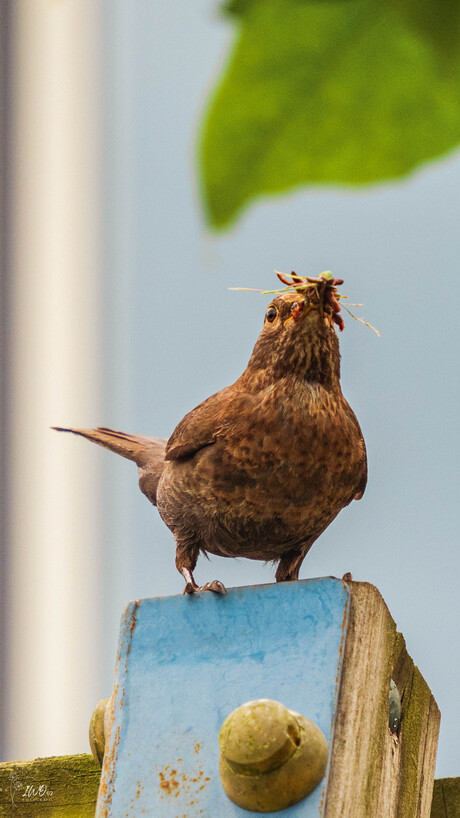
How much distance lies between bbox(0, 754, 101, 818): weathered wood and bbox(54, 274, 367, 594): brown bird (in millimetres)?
460

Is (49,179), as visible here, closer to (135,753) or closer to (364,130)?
(364,130)

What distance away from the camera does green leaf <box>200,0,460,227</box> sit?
0.39 m

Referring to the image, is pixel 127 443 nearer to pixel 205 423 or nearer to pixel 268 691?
pixel 205 423

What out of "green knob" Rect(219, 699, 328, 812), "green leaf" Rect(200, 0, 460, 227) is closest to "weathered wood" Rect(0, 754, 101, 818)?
"green knob" Rect(219, 699, 328, 812)

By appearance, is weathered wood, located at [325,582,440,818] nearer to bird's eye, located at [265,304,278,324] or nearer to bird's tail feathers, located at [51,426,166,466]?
bird's eye, located at [265,304,278,324]

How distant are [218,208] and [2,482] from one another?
5.61m

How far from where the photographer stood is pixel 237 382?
8.14 feet

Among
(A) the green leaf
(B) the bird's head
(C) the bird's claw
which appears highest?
(A) the green leaf

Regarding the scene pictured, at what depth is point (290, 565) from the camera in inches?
99.4

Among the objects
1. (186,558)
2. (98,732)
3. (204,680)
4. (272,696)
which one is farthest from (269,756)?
(186,558)

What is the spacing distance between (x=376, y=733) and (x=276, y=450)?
2.36 ft

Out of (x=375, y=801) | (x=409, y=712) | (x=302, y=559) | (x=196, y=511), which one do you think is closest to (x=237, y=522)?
(x=196, y=511)

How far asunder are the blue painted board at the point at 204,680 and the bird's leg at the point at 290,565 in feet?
1.97

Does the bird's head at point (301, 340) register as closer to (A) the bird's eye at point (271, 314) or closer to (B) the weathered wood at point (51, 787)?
(A) the bird's eye at point (271, 314)
